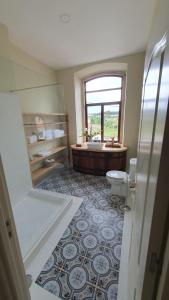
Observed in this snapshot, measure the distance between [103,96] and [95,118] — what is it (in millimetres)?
608

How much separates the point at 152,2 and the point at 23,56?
220 centimetres

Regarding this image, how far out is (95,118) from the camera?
383 centimetres

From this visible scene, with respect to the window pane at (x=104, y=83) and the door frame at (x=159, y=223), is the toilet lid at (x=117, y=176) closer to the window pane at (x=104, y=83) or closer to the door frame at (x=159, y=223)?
the door frame at (x=159, y=223)

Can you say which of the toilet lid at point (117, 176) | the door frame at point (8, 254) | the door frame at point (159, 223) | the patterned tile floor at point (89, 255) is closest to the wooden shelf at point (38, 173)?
the patterned tile floor at point (89, 255)

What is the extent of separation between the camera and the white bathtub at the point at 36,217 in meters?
1.53

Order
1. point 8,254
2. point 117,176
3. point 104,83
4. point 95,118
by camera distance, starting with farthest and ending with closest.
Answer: point 95,118, point 104,83, point 117,176, point 8,254

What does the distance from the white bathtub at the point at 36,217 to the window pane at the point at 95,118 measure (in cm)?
216

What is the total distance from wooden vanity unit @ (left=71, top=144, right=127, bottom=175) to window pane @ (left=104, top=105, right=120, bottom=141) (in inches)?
24.8

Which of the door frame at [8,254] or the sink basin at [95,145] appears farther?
the sink basin at [95,145]

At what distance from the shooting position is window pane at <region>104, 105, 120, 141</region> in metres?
3.54

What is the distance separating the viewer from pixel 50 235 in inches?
65.9

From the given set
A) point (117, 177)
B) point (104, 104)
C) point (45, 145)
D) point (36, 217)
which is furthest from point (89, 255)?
point (104, 104)

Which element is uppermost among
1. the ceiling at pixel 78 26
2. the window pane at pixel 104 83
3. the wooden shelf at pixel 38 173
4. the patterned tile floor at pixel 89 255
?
the ceiling at pixel 78 26

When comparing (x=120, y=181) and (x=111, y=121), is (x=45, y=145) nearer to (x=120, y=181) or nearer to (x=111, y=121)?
(x=111, y=121)
